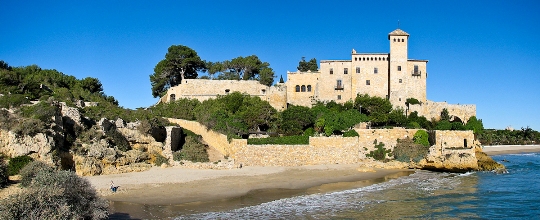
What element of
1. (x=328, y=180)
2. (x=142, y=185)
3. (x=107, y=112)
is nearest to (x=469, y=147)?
(x=328, y=180)

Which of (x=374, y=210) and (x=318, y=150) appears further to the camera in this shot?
(x=318, y=150)

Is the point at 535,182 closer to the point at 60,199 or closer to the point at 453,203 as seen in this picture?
the point at 453,203

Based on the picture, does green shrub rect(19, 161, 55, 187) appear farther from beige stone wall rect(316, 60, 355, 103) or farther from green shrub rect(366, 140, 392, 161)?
beige stone wall rect(316, 60, 355, 103)

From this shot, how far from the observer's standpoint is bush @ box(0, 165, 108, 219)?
8328 mm

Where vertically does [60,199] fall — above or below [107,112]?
below

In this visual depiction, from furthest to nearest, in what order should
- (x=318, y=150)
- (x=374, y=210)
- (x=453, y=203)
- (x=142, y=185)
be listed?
(x=318, y=150), (x=142, y=185), (x=453, y=203), (x=374, y=210)

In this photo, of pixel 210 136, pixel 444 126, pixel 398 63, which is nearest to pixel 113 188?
pixel 210 136

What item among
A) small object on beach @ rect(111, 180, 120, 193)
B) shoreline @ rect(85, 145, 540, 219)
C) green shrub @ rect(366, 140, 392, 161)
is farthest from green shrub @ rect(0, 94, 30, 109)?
green shrub @ rect(366, 140, 392, 161)

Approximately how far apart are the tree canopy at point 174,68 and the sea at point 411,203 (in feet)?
87.0

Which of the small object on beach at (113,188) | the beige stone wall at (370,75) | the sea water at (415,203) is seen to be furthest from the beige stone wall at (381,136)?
the small object on beach at (113,188)

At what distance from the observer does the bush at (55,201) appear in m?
8.33

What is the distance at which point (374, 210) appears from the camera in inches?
594

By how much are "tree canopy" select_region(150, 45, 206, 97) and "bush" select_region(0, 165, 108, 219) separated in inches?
1183

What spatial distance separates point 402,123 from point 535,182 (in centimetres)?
1245
